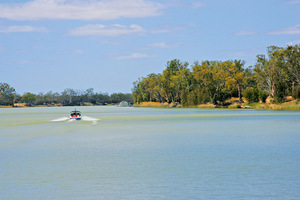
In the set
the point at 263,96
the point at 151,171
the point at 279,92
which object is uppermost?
the point at 279,92

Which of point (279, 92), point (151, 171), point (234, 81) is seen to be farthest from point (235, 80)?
point (151, 171)

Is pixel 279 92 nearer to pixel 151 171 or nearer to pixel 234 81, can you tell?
pixel 234 81

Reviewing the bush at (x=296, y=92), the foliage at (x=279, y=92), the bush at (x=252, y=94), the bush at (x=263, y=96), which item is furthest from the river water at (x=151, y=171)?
the bush at (x=252, y=94)

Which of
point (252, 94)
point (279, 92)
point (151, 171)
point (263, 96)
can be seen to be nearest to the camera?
point (151, 171)

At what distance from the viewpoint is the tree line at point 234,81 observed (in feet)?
388

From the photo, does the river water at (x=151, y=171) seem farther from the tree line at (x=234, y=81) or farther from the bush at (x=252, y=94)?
the bush at (x=252, y=94)

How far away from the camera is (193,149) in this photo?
2875cm

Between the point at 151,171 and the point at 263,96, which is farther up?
the point at 263,96

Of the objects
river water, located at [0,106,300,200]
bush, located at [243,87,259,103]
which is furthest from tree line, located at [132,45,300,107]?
river water, located at [0,106,300,200]

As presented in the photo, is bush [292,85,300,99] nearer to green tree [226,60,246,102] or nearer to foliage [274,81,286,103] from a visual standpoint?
foliage [274,81,286,103]

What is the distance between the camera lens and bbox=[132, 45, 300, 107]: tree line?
388 feet

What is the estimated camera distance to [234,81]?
13650cm

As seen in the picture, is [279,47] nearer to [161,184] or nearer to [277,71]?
[277,71]

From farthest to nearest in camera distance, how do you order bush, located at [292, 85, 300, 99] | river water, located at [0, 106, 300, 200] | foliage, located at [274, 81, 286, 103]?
foliage, located at [274, 81, 286, 103] → bush, located at [292, 85, 300, 99] → river water, located at [0, 106, 300, 200]
